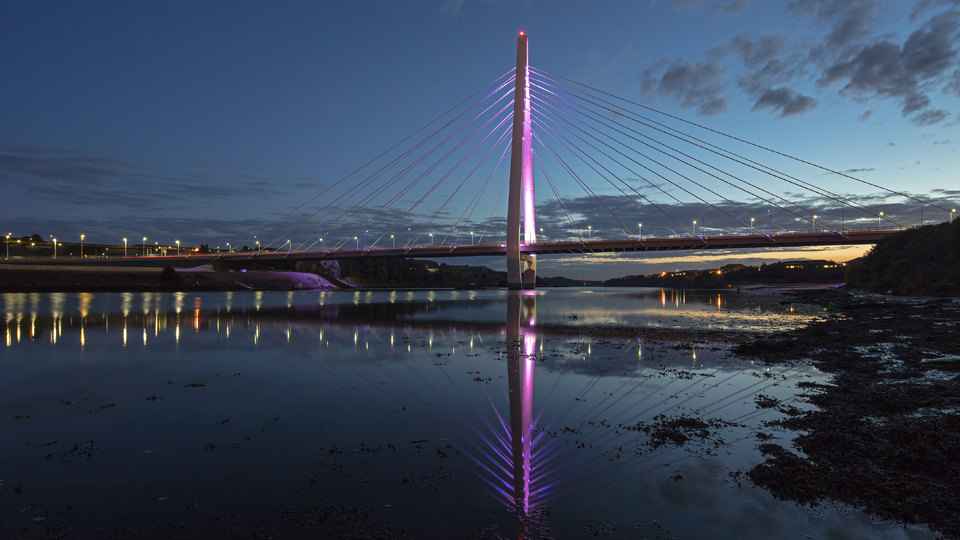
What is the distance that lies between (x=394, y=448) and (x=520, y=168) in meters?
56.8

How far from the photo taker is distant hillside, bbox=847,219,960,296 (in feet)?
105

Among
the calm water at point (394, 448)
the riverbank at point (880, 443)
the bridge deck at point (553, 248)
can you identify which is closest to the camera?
the calm water at point (394, 448)

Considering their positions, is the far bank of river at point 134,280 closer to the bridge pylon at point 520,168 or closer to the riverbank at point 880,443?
the bridge pylon at point 520,168

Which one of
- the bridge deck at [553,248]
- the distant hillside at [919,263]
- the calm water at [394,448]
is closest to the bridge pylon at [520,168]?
the bridge deck at [553,248]

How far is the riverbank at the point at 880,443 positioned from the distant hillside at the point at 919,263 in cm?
2916

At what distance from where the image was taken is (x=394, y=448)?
210 inches

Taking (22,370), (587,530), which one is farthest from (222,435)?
(22,370)

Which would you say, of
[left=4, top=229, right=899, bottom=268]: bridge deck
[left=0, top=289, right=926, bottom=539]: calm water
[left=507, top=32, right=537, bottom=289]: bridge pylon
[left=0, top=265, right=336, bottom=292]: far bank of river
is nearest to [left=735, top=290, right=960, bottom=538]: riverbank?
[left=0, top=289, right=926, bottom=539]: calm water

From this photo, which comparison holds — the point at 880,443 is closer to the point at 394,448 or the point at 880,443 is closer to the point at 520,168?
the point at 394,448

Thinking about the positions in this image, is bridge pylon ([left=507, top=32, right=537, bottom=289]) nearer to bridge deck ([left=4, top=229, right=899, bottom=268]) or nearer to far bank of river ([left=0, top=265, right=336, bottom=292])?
bridge deck ([left=4, top=229, right=899, bottom=268])

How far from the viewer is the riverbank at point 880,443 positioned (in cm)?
401

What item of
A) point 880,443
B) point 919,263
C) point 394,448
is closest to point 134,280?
point 394,448

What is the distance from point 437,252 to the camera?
74.8 m

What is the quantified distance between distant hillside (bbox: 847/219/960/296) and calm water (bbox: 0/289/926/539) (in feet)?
108
